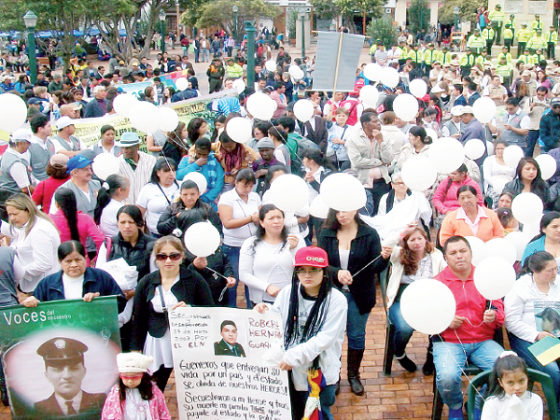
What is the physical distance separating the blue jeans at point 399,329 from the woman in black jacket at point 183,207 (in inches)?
69.5

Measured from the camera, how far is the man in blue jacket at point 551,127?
10023 mm

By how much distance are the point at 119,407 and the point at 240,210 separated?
237 cm

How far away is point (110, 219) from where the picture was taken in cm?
615

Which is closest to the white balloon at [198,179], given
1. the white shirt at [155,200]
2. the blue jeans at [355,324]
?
the white shirt at [155,200]

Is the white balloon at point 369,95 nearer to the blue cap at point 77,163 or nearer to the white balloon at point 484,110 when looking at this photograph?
the white balloon at point 484,110

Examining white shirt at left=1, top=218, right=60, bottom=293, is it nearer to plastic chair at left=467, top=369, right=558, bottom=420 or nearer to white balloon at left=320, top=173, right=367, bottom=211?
white balloon at left=320, top=173, right=367, bottom=211

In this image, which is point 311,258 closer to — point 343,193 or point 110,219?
point 343,193

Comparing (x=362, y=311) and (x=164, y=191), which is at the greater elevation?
(x=164, y=191)

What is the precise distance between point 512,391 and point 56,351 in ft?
9.87

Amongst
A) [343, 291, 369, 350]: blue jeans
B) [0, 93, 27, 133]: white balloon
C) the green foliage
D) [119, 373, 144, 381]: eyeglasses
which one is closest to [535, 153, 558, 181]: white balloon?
[343, 291, 369, 350]: blue jeans

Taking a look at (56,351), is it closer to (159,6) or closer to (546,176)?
(546,176)

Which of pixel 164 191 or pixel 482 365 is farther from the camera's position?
pixel 164 191

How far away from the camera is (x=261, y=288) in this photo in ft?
16.9

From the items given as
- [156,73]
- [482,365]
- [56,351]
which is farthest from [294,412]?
[156,73]
